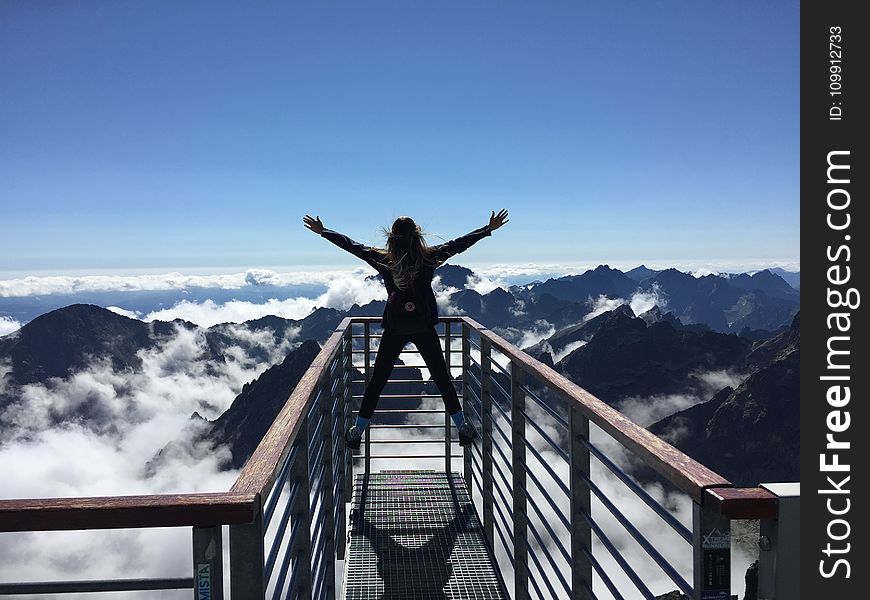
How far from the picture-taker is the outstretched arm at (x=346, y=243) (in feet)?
14.4

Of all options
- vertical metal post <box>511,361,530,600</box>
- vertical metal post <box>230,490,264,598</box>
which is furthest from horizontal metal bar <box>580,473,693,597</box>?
vertical metal post <box>511,361,530,600</box>

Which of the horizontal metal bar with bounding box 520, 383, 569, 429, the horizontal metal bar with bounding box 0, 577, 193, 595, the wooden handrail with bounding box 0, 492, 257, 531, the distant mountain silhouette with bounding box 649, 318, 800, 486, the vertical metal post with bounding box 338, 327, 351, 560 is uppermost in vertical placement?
the wooden handrail with bounding box 0, 492, 257, 531

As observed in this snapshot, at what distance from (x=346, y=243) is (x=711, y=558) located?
10.9ft

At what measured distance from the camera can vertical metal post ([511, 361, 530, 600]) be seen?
12.3ft

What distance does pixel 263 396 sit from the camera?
5827 inches

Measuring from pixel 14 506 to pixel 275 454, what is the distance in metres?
0.69

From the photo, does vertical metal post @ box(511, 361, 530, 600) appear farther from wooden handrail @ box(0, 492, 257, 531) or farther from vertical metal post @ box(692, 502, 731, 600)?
wooden handrail @ box(0, 492, 257, 531)

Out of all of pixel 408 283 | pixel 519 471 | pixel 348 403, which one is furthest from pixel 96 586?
pixel 348 403

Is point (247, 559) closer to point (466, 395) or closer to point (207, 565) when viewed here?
point (207, 565)

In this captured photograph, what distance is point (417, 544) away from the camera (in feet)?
16.5

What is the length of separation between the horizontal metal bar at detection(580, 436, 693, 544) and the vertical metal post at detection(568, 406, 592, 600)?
0.05 m

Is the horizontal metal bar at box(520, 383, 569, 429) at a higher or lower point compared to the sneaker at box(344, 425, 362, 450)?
higher

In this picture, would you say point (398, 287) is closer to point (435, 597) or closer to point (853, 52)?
point (435, 597)

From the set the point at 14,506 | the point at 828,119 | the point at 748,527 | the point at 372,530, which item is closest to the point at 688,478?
the point at 748,527
